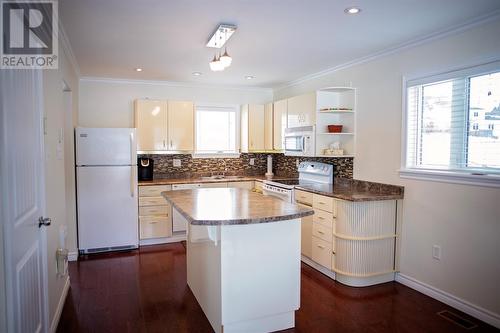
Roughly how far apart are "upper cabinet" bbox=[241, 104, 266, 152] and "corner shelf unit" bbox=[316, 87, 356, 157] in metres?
1.57

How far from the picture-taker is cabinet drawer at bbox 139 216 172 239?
15.6 feet

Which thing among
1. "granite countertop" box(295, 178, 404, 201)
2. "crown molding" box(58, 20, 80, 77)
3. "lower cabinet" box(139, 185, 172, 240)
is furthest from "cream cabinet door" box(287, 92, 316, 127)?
"crown molding" box(58, 20, 80, 77)

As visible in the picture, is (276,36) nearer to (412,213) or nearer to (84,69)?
(412,213)

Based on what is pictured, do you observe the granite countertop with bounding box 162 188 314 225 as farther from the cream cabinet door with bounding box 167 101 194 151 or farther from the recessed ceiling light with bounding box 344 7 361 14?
the cream cabinet door with bounding box 167 101 194 151

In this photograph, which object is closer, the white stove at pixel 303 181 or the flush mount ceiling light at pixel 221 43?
the flush mount ceiling light at pixel 221 43

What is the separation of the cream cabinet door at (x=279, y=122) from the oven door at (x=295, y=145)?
266 millimetres

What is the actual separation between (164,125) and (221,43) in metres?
2.12

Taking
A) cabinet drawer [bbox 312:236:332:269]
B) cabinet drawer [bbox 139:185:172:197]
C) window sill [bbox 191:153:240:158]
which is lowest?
cabinet drawer [bbox 312:236:332:269]

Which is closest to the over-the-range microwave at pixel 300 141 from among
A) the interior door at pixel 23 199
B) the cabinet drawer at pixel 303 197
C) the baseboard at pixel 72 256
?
the cabinet drawer at pixel 303 197

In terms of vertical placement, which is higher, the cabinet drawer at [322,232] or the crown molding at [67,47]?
Result: the crown molding at [67,47]

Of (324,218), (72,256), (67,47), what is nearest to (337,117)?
(324,218)

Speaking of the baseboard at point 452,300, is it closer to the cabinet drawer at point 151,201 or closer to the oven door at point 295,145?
the oven door at point 295,145

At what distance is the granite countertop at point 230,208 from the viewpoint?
2.21 m

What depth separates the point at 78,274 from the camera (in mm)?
3744
